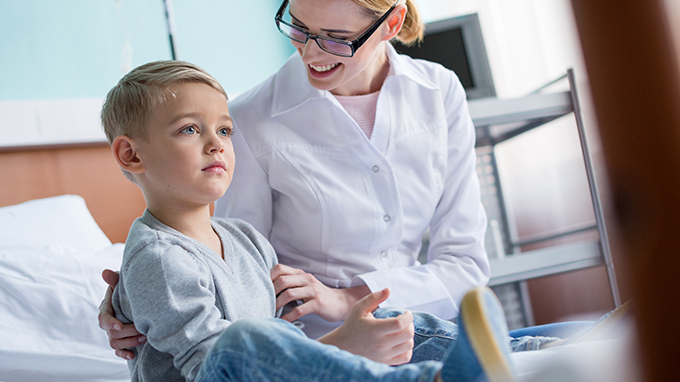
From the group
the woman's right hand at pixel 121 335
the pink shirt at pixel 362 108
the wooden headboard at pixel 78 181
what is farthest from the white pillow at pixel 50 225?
the pink shirt at pixel 362 108

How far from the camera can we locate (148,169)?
2.94 feet

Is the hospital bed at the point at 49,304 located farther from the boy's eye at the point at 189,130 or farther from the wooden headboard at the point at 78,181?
the boy's eye at the point at 189,130

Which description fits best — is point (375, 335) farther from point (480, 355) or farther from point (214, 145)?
point (214, 145)

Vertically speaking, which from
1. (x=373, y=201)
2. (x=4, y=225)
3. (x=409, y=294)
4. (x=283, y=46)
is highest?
(x=283, y=46)

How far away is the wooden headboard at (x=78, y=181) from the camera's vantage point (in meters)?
1.70

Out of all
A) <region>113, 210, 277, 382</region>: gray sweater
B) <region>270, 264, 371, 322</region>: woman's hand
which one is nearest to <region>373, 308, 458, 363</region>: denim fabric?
<region>270, 264, 371, 322</region>: woman's hand

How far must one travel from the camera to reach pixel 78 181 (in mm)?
1810

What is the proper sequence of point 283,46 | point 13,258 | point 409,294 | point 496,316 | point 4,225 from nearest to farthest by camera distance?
point 496,316
point 409,294
point 13,258
point 4,225
point 283,46

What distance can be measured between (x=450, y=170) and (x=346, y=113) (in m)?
0.31

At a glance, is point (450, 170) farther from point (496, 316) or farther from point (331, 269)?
point (496, 316)

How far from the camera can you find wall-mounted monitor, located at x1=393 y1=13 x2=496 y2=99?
1996mm

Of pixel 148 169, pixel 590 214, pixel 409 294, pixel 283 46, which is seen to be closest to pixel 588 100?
pixel 148 169

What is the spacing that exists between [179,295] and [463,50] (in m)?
1.61

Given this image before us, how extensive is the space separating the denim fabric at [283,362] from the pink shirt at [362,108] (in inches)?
26.3
